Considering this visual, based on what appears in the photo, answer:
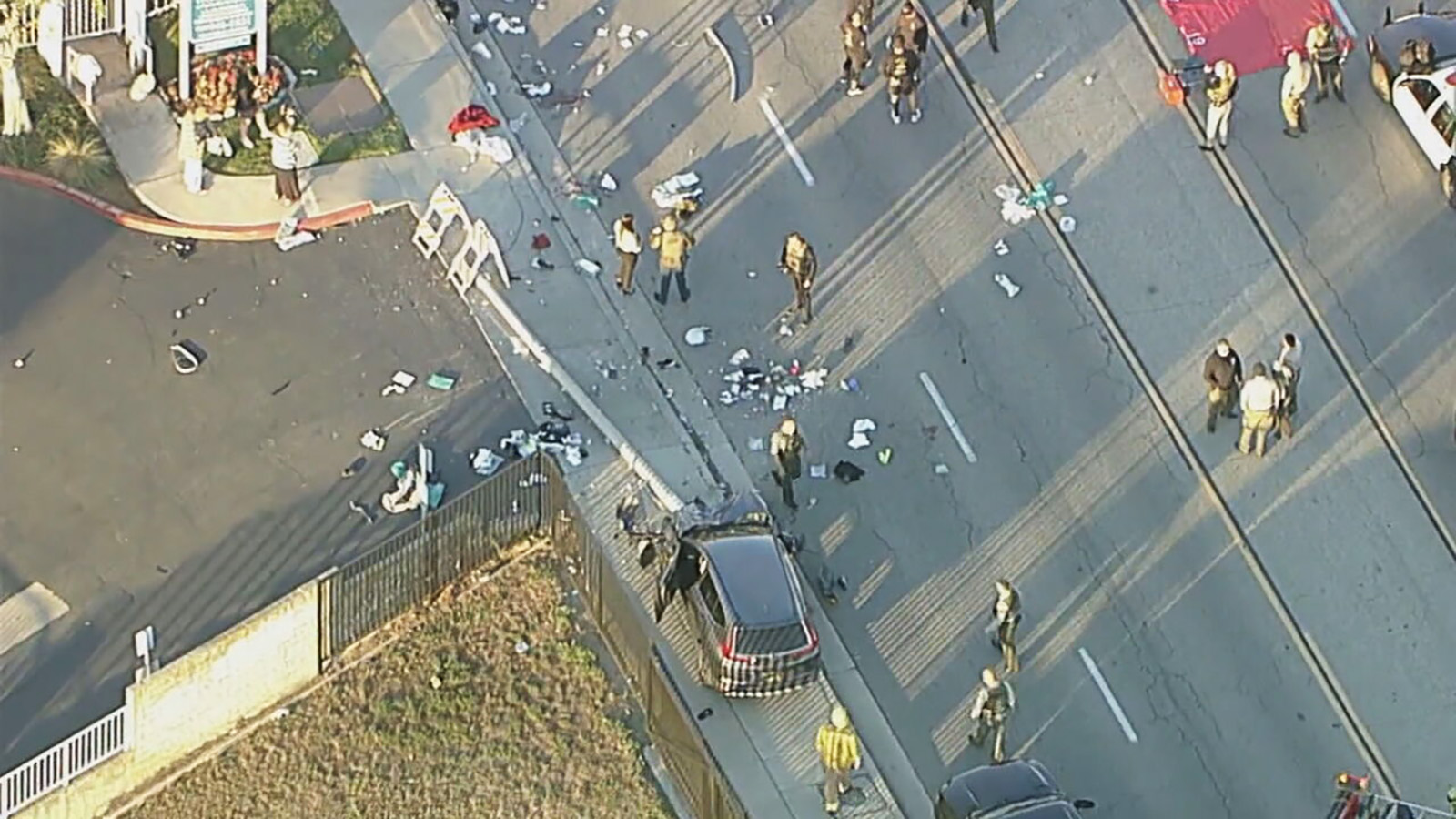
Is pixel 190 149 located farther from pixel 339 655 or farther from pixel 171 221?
pixel 339 655

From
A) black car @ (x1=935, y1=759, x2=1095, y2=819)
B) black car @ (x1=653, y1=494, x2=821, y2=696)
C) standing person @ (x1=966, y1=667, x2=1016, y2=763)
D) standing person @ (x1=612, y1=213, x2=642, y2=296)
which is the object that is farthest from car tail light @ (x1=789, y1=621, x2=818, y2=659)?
standing person @ (x1=612, y1=213, x2=642, y2=296)

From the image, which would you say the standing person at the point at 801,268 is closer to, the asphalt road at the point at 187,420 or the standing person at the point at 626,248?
the standing person at the point at 626,248

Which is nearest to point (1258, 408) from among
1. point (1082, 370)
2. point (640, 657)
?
point (1082, 370)

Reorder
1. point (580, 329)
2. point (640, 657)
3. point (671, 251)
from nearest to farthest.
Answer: point (640, 657)
point (671, 251)
point (580, 329)

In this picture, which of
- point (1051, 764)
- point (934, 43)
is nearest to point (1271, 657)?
point (1051, 764)

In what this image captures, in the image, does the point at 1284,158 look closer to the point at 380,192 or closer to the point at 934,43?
the point at 934,43

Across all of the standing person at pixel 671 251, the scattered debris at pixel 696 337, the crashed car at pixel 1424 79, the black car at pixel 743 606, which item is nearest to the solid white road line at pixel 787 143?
the standing person at pixel 671 251
